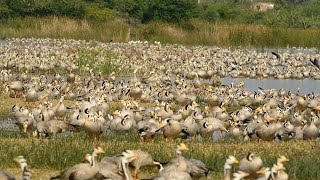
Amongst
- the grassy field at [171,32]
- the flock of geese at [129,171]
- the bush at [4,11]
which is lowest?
the grassy field at [171,32]

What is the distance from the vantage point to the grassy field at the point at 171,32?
47594 millimetres

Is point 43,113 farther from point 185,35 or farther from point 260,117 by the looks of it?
point 185,35

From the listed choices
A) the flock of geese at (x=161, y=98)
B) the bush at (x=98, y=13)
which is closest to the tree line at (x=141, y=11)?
the bush at (x=98, y=13)

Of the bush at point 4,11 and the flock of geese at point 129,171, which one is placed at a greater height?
the flock of geese at point 129,171

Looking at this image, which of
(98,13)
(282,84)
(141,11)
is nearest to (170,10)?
(141,11)

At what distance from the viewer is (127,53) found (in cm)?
3897

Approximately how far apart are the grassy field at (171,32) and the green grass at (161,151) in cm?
3185

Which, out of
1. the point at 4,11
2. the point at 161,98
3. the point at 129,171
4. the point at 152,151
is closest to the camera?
the point at 129,171

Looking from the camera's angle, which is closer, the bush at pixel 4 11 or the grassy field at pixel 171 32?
the grassy field at pixel 171 32

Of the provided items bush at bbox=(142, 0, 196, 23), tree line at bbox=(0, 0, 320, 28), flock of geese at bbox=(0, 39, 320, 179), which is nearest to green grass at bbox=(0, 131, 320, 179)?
flock of geese at bbox=(0, 39, 320, 179)

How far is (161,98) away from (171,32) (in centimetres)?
2552

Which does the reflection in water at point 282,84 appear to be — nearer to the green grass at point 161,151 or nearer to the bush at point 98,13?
the green grass at point 161,151

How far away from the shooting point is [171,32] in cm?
4941

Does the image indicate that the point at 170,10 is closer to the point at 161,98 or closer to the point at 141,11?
the point at 141,11
